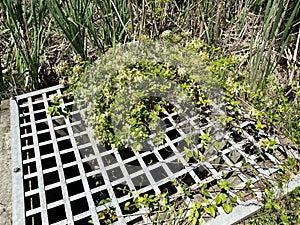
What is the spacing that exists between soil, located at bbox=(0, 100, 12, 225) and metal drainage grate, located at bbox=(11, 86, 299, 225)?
0.08 m

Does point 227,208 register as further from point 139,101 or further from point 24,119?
point 24,119

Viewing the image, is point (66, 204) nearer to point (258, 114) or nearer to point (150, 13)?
point (258, 114)

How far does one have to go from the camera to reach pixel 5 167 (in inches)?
69.7

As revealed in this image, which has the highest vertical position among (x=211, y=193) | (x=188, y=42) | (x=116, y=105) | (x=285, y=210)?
(x=188, y=42)

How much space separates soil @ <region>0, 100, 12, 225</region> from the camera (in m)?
1.57

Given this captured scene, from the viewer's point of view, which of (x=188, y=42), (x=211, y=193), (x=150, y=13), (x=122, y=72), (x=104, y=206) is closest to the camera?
(x=104, y=206)

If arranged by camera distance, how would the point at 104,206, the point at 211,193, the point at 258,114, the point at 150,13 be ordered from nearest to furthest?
1. the point at 104,206
2. the point at 211,193
3. the point at 258,114
4. the point at 150,13

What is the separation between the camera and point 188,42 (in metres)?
2.21

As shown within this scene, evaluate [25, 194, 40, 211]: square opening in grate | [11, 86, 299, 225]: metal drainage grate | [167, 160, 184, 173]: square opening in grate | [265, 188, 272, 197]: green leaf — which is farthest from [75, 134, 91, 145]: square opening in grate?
[265, 188, 272, 197]: green leaf

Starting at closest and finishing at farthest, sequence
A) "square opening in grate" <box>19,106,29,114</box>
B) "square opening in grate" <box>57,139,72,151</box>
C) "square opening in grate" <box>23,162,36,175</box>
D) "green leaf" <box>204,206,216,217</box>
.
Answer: "green leaf" <box>204,206,216,217</box> < "square opening in grate" <box>23,162,36,175</box> < "square opening in grate" <box>19,106,29,114</box> < "square opening in grate" <box>57,139,72,151</box>

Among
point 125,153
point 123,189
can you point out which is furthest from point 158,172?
point 123,189

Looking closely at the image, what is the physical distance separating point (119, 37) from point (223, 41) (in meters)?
0.73

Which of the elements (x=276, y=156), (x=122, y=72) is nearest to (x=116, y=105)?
(x=122, y=72)

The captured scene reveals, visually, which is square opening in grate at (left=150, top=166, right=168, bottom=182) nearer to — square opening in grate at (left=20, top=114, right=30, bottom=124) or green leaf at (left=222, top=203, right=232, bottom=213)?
green leaf at (left=222, top=203, right=232, bottom=213)
